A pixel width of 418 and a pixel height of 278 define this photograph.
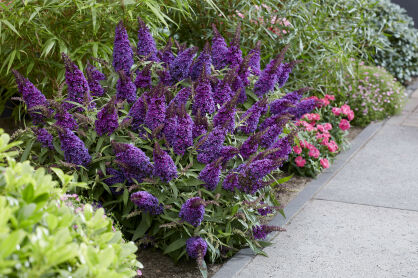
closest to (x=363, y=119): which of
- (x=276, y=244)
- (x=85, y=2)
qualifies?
(x=276, y=244)

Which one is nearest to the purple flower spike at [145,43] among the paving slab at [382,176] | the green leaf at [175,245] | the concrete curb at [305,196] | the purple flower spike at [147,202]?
the purple flower spike at [147,202]

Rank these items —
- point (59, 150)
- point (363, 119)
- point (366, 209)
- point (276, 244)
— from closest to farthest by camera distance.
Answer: point (59, 150) < point (276, 244) < point (366, 209) < point (363, 119)

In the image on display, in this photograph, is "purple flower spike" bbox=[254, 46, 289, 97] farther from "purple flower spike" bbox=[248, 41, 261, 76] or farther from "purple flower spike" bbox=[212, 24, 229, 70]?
"purple flower spike" bbox=[212, 24, 229, 70]

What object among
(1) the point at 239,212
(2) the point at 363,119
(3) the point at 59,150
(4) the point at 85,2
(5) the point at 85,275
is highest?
(4) the point at 85,2

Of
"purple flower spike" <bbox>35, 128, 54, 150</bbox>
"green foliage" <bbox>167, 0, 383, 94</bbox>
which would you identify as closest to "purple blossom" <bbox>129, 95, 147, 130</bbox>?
"purple flower spike" <bbox>35, 128, 54, 150</bbox>

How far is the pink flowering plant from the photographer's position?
4.75 meters

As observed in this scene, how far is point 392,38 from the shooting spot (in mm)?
8492

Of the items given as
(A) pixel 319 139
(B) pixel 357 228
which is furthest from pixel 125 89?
(A) pixel 319 139

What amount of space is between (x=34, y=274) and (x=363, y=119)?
5.35m

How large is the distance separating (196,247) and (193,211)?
217 millimetres

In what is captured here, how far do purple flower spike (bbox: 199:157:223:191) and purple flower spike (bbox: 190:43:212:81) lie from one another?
806mm

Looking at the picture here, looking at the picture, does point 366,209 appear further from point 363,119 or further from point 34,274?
point 34,274

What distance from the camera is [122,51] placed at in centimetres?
360

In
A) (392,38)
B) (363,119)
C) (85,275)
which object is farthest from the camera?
(392,38)
